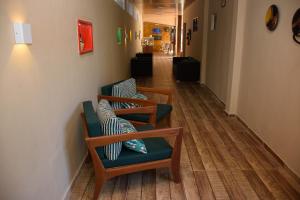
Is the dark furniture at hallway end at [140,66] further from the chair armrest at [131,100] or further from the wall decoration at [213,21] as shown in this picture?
the chair armrest at [131,100]

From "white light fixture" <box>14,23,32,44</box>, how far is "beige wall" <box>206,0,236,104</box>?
352cm

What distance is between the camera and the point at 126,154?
7.43 ft

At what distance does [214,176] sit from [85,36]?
211cm

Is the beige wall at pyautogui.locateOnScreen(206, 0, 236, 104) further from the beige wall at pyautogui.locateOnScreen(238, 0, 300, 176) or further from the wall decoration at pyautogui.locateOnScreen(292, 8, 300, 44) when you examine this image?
the wall decoration at pyautogui.locateOnScreen(292, 8, 300, 44)

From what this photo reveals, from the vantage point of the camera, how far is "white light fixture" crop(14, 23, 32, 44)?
144 centimetres

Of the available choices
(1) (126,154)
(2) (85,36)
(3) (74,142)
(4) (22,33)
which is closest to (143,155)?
(1) (126,154)

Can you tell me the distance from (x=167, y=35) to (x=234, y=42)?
17.9 meters

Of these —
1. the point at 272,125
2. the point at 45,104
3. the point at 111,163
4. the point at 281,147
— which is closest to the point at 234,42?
the point at 272,125

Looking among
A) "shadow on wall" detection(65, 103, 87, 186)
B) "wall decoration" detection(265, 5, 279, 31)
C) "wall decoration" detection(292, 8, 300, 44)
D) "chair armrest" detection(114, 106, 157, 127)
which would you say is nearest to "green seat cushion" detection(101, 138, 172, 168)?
"shadow on wall" detection(65, 103, 87, 186)

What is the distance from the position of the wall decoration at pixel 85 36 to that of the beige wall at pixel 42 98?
9cm

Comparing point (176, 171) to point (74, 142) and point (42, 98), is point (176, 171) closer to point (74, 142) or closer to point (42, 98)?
point (74, 142)

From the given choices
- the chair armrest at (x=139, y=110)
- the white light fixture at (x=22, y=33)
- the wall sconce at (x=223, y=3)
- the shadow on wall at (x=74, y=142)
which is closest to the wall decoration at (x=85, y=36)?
the shadow on wall at (x=74, y=142)

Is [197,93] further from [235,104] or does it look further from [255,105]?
[255,105]

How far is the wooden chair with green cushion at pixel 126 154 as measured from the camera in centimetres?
208
